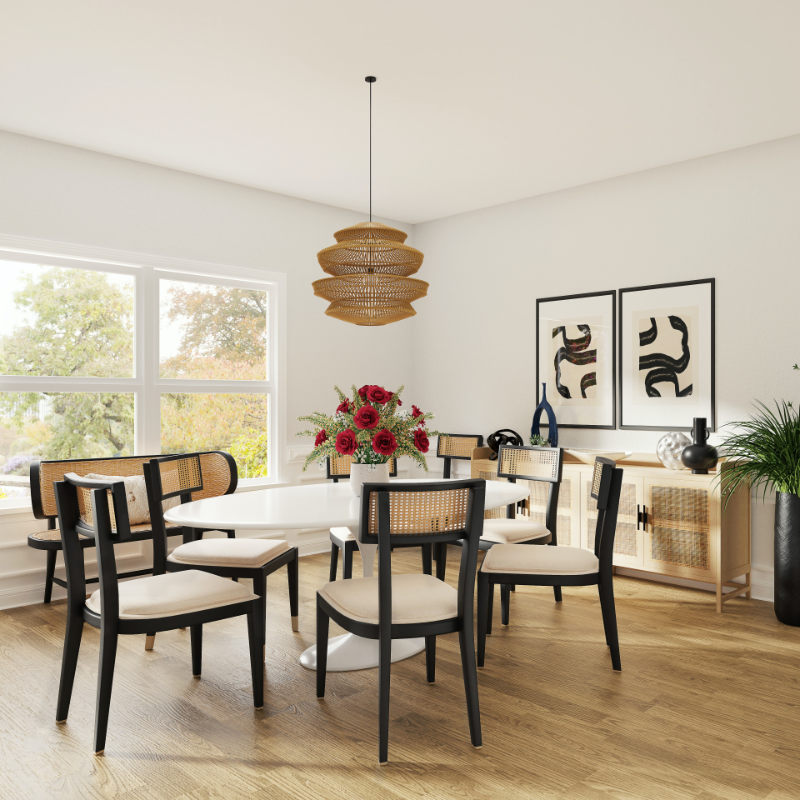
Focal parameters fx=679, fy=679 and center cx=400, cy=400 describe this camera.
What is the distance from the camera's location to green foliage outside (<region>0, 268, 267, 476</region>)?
4086 mm

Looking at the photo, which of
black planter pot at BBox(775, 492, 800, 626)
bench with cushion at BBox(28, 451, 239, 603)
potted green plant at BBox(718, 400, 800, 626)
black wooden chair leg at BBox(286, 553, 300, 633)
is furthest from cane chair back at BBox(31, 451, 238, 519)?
black planter pot at BBox(775, 492, 800, 626)

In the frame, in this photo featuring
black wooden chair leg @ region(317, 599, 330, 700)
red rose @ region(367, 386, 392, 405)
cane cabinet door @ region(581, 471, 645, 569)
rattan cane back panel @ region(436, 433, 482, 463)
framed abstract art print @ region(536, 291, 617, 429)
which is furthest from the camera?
rattan cane back panel @ region(436, 433, 482, 463)

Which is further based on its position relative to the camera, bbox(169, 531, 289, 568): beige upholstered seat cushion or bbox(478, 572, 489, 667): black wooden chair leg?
bbox(169, 531, 289, 568): beige upholstered seat cushion

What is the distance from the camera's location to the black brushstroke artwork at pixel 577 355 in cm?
493

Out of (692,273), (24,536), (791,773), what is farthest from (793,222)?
(24,536)

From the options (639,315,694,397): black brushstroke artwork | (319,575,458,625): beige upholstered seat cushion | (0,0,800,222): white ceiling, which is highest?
(0,0,800,222): white ceiling

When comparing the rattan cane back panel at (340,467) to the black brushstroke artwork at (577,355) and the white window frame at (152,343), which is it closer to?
the white window frame at (152,343)

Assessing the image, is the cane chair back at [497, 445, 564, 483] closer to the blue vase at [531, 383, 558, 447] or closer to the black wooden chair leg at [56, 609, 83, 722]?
the blue vase at [531, 383, 558, 447]

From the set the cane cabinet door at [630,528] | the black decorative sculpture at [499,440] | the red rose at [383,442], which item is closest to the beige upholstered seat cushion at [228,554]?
the red rose at [383,442]

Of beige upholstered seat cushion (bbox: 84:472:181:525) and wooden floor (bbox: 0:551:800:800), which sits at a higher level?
beige upholstered seat cushion (bbox: 84:472:181:525)

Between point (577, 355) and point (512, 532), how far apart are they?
194 centimetres

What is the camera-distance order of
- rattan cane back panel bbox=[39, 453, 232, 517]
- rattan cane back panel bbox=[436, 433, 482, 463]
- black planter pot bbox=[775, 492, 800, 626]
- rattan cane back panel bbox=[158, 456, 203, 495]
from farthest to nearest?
rattan cane back panel bbox=[436, 433, 482, 463] → rattan cane back panel bbox=[39, 453, 232, 517] → black planter pot bbox=[775, 492, 800, 626] → rattan cane back panel bbox=[158, 456, 203, 495]

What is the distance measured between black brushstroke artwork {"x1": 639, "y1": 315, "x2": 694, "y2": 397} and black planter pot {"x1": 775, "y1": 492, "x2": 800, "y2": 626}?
3.45 ft

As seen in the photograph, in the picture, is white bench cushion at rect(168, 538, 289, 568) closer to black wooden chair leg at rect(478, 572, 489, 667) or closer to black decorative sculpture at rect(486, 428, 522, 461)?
black wooden chair leg at rect(478, 572, 489, 667)
